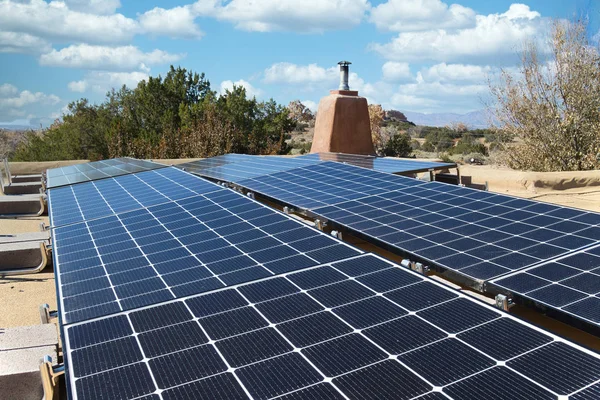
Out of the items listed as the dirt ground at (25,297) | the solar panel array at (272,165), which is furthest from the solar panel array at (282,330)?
the solar panel array at (272,165)

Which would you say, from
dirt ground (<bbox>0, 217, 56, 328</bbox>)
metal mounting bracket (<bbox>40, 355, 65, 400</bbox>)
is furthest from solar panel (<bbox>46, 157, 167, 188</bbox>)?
metal mounting bracket (<bbox>40, 355, 65, 400</bbox>)

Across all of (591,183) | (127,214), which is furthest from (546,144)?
(127,214)

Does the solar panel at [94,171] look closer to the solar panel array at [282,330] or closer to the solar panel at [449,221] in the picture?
the solar panel at [449,221]

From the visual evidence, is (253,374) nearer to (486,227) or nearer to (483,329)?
(483,329)

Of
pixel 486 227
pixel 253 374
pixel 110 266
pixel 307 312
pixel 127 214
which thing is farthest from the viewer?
pixel 127 214

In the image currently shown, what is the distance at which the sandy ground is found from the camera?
32.5 ft

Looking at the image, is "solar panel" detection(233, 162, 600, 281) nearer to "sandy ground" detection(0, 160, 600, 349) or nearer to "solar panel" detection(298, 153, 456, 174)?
"sandy ground" detection(0, 160, 600, 349)

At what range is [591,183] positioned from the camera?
1959 centimetres

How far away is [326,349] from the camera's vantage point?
4535mm

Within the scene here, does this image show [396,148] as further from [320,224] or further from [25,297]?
[25,297]

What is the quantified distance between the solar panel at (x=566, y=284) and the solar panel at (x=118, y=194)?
24.4 ft

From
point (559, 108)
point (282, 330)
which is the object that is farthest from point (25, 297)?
point (559, 108)

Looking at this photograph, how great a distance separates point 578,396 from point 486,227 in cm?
511

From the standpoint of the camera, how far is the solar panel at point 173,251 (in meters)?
6.31
